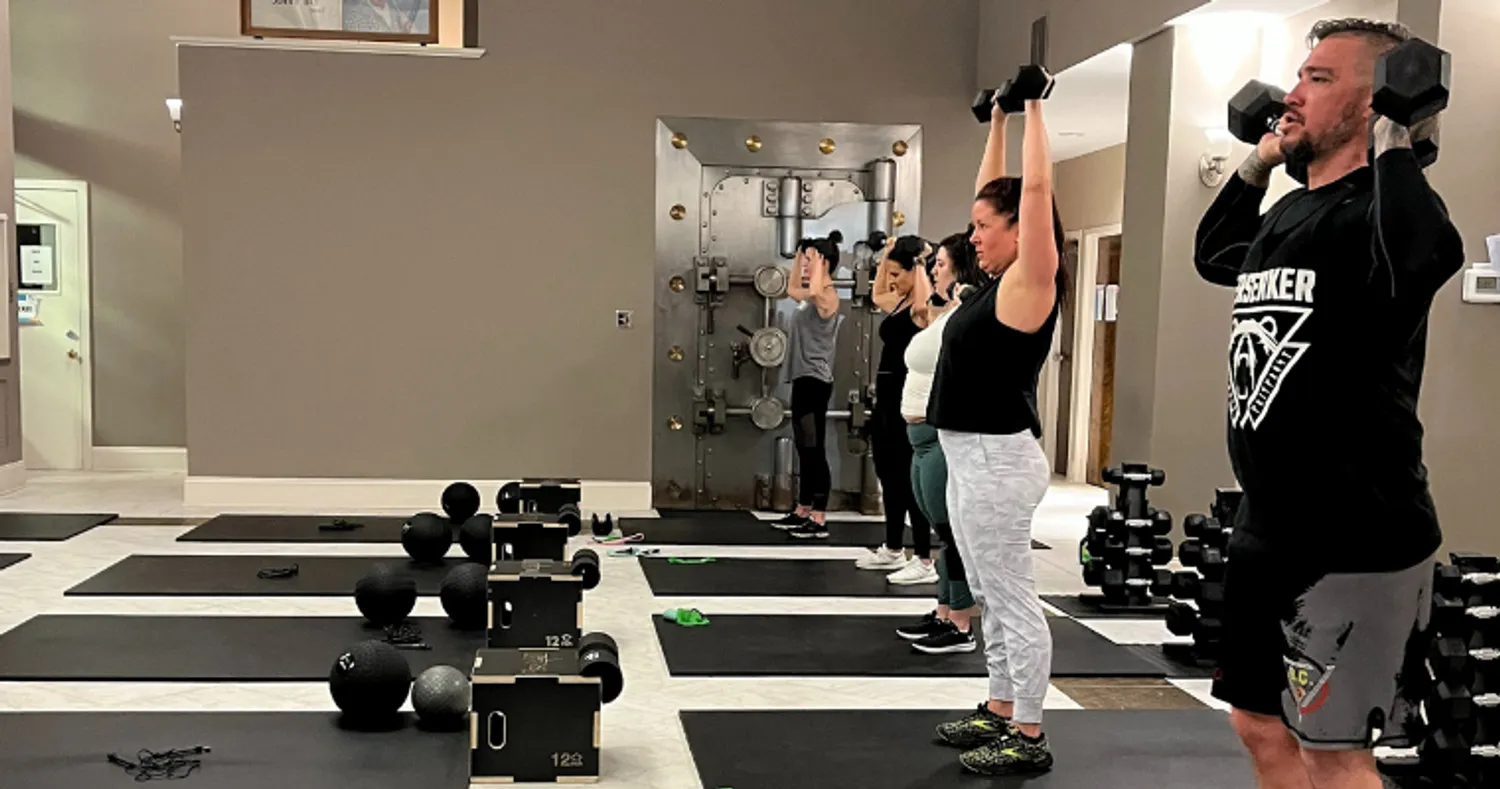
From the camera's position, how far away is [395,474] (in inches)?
279

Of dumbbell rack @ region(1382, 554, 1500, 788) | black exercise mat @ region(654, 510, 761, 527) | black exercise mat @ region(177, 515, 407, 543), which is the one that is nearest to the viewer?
dumbbell rack @ region(1382, 554, 1500, 788)

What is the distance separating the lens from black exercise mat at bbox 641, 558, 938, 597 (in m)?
4.98

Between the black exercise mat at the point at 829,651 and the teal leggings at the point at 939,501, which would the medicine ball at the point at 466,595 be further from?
the teal leggings at the point at 939,501

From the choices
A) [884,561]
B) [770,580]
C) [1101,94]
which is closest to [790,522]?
[884,561]

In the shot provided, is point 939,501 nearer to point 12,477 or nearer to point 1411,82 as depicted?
point 1411,82

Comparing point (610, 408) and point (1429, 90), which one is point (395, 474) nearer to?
point (610, 408)

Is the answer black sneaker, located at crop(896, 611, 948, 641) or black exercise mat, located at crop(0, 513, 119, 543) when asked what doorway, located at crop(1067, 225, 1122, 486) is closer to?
black sneaker, located at crop(896, 611, 948, 641)

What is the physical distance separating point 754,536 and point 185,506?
3.32 m

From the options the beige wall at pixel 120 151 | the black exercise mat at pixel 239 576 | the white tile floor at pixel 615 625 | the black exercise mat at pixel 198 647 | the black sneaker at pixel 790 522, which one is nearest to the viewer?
the white tile floor at pixel 615 625

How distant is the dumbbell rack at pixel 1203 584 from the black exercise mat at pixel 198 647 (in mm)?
2284

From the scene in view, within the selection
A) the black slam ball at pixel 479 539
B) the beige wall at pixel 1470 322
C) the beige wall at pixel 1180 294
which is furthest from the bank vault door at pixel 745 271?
the beige wall at pixel 1470 322

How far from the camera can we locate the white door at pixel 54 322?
27.5 ft

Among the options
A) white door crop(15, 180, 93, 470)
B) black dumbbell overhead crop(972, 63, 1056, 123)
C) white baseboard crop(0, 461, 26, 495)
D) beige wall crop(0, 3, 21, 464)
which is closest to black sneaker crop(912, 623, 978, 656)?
black dumbbell overhead crop(972, 63, 1056, 123)

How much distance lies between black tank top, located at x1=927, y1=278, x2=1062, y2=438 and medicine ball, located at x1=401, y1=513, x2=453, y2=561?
2.99 m
